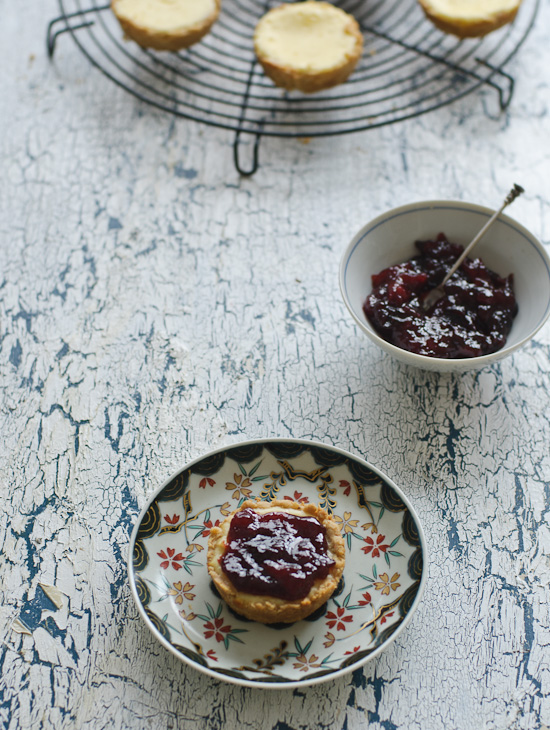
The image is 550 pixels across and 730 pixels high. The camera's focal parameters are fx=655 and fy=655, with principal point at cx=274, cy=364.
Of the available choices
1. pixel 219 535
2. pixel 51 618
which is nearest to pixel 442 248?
pixel 219 535

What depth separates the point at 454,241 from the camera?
6.46ft

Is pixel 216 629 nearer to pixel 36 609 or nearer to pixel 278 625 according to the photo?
pixel 278 625

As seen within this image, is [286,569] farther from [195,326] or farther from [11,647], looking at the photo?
Answer: [195,326]

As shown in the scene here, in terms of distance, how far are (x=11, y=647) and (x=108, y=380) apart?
0.75 metres

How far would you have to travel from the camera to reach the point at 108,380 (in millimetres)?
1938

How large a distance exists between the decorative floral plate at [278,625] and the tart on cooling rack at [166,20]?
171 centimetres

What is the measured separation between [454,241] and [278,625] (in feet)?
3.95

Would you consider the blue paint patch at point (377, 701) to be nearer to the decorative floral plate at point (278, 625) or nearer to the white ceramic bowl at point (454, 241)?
the decorative floral plate at point (278, 625)

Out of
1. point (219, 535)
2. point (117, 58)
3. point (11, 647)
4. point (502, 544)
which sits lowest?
point (11, 647)

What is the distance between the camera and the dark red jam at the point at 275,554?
4.60 feet

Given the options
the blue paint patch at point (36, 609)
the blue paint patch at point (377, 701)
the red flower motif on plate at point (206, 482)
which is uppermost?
the red flower motif on plate at point (206, 482)

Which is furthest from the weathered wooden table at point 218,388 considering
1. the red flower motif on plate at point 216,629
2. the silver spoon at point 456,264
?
the silver spoon at point 456,264

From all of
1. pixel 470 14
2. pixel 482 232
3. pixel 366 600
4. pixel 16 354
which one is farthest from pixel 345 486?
pixel 470 14

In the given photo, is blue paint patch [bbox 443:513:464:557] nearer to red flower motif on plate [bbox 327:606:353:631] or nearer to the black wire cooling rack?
red flower motif on plate [bbox 327:606:353:631]
